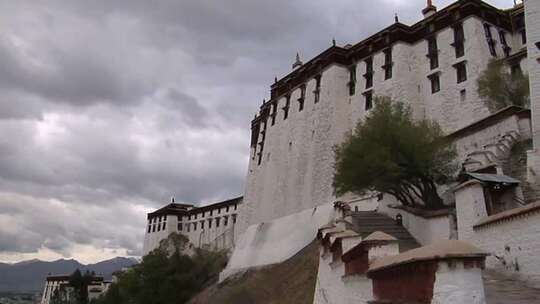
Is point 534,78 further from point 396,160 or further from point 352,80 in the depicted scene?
point 352,80

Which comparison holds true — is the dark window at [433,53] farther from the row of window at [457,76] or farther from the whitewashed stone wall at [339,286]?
the whitewashed stone wall at [339,286]

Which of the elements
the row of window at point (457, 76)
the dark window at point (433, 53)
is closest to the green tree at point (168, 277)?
the row of window at point (457, 76)

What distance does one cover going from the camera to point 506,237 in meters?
7.93

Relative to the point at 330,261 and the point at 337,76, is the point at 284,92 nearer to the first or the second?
the point at 337,76

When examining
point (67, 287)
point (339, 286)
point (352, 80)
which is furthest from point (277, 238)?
point (67, 287)

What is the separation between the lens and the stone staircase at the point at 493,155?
1368cm

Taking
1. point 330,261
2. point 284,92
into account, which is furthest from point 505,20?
point 330,261

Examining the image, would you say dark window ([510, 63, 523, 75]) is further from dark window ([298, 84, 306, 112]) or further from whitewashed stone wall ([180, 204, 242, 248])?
whitewashed stone wall ([180, 204, 242, 248])

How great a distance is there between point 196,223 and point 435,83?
33.1 m

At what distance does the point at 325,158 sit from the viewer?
2669 cm

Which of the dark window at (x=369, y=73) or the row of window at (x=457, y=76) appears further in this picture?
the dark window at (x=369, y=73)

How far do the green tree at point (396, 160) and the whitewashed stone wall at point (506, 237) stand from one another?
4678 mm

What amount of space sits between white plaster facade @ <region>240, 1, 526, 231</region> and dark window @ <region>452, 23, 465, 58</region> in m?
0.17

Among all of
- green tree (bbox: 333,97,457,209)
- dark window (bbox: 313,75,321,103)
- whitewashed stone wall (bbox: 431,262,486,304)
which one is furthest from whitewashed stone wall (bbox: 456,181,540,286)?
dark window (bbox: 313,75,321,103)
